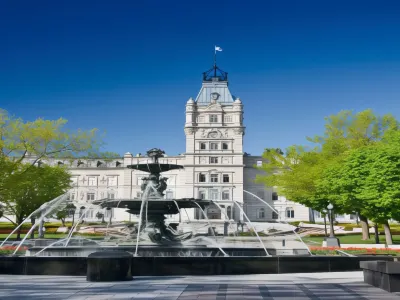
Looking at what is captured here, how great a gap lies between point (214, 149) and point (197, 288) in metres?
67.4

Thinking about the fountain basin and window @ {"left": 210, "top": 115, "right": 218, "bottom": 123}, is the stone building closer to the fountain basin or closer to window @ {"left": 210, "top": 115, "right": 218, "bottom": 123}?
window @ {"left": 210, "top": 115, "right": 218, "bottom": 123}

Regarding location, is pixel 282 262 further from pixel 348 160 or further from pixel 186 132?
pixel 186 132

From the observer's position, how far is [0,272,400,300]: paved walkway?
9.39 meters

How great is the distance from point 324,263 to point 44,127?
27.4m

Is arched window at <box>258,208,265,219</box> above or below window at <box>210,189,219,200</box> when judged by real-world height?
below

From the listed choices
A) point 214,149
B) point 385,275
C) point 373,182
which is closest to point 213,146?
point 214,149

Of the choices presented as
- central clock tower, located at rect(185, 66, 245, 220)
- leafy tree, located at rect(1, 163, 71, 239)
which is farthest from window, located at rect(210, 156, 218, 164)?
leafy tree, located at rect(1, 163, 71, 239)

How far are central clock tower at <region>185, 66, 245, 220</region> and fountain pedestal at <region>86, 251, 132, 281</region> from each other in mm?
64972

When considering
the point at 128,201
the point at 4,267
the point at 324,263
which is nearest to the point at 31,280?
the point at 4,267

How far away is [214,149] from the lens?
7800 centimetres

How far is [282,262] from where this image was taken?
14.4 metres

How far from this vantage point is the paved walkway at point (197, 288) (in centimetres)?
939

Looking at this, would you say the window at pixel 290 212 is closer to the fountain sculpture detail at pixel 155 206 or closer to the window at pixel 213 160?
the window at pixel 213 160

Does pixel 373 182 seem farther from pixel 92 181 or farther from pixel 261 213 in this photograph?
pixel 92 181
